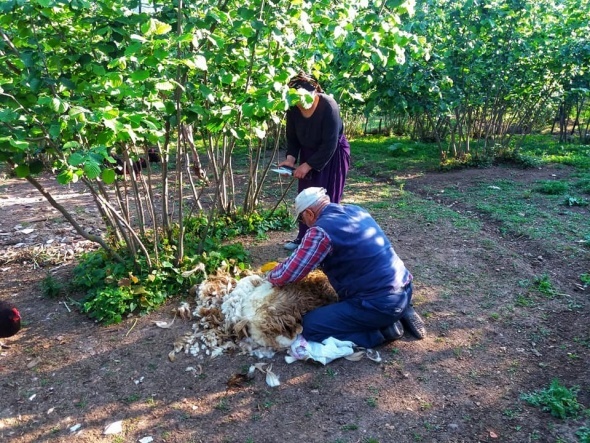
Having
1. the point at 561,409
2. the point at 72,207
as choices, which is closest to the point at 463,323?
the point at 561,409

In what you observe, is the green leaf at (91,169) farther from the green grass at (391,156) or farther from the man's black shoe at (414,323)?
the green grass at (391,156)

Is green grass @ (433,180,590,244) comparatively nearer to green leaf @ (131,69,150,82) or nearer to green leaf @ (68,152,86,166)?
green leaf @ (131,69,150,82)

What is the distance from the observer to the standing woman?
397 cm

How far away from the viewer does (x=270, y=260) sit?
4.48 meters

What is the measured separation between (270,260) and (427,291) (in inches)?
57.6

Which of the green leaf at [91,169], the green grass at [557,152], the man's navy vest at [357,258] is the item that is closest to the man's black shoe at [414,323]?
the man's navy vest at [357,258]

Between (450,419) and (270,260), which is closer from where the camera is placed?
(450,419)

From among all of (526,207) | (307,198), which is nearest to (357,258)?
(307,198)

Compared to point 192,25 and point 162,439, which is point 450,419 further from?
point 192,25

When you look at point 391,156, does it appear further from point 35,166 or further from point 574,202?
point 35,166

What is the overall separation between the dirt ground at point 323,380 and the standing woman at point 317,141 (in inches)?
47.1

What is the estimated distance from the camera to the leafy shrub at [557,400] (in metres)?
2.59

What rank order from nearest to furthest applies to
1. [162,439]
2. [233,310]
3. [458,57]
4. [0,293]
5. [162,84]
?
[162,439] < [162,84] < [233,310] < [0,293] < [458,57]

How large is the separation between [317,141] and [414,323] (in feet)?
5.82
